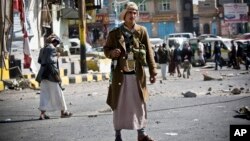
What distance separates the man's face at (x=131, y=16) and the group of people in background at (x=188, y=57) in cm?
1383

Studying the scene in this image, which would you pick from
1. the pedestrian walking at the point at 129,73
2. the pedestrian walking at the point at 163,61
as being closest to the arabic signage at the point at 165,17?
the pedestrian walking at the point at 163,61

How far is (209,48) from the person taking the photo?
33844mm

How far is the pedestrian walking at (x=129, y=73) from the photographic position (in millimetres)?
5621

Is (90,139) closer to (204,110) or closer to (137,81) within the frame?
(137,81)

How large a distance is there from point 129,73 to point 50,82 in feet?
11.0

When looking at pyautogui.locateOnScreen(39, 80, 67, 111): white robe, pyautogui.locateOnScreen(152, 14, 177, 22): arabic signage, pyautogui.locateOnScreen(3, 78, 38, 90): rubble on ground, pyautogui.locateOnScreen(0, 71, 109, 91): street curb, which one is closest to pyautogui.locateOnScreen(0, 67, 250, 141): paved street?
pyautogui.locateOnScreen(39, 80, 67, 111): white robe

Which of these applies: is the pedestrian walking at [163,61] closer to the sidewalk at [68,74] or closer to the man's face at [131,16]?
the sidewalk at [68,74]

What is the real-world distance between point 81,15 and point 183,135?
1489cm

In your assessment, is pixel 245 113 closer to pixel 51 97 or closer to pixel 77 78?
pixel 51 97

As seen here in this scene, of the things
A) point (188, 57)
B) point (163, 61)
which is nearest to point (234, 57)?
point (188, 57)

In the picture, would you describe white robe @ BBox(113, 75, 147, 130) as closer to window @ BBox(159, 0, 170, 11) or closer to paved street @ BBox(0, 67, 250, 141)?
paved street @ BBox(0, 67, 250, 141)

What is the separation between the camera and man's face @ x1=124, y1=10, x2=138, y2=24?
5.64 m

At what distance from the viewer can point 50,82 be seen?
8711 mm

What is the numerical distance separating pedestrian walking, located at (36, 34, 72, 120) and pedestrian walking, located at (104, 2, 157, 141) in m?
3.03
